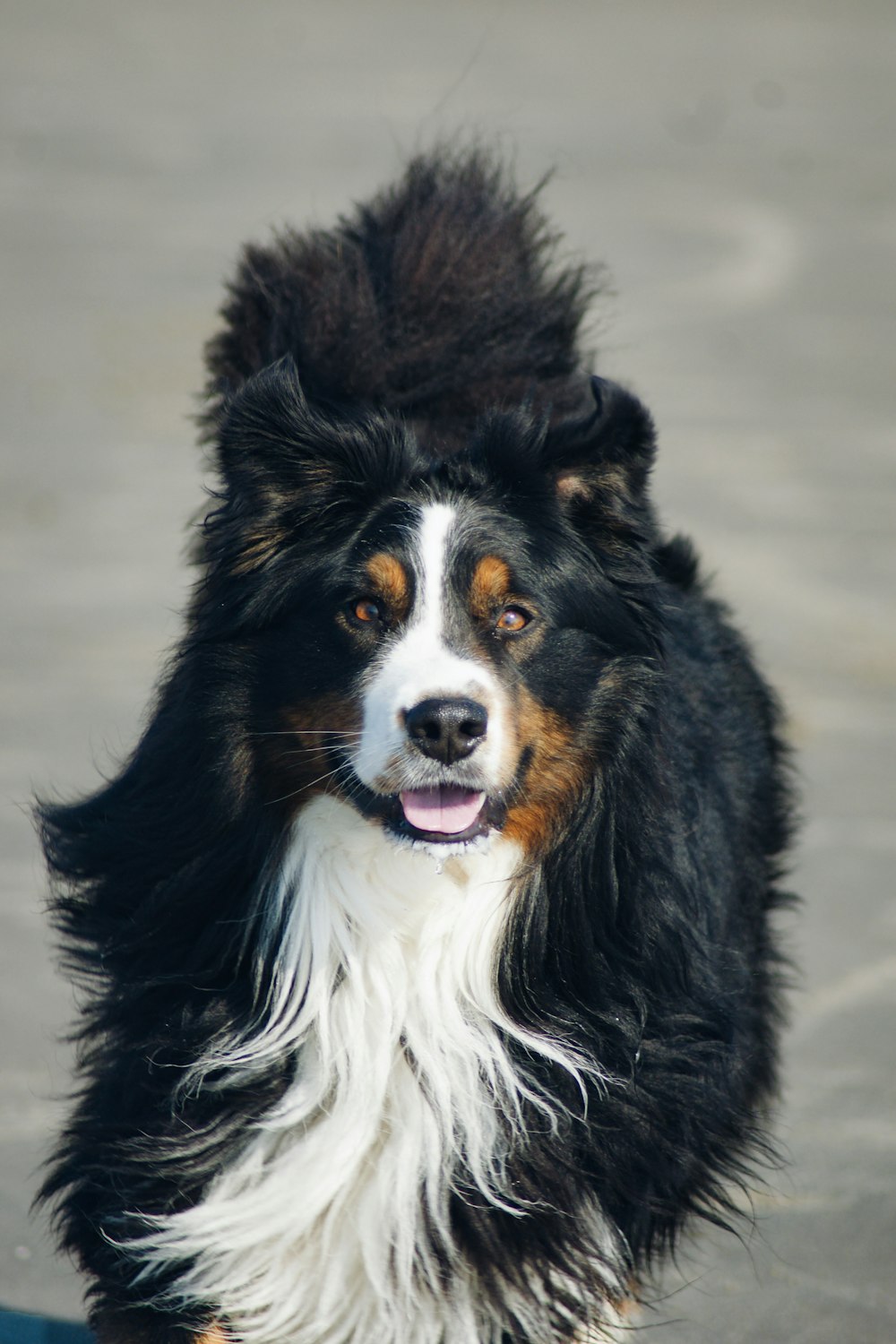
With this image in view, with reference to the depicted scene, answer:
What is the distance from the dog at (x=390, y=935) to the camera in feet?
10.8

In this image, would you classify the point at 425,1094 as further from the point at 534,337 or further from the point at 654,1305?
the point at 534,337

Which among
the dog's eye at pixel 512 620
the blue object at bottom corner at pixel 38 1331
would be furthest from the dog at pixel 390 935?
the blue object at bottom corner at pixel 38 1331

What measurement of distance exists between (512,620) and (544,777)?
0.30 m

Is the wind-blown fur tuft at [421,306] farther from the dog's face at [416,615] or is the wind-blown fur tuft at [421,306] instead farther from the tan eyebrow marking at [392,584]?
the tan eyebrow marking at [392,584]

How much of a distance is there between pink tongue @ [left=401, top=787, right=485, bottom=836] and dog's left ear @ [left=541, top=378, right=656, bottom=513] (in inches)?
24.2

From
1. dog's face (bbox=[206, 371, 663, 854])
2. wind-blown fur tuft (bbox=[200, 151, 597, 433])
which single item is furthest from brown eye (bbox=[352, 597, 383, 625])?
wind-blown fur tuft (bbox=[200, 151, 597, 433])

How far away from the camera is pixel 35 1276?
157 inches

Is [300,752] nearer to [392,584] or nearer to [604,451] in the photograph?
[392,584]

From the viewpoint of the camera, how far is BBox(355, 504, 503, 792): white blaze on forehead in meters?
3.10

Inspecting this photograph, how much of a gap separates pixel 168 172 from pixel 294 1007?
389 inches

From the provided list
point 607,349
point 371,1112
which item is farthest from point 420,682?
point 607,349

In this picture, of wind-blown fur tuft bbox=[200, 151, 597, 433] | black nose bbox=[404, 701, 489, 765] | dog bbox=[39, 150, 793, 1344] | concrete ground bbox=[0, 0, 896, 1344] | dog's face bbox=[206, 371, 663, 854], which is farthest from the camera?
concrete ground bbox=[0, 0, 896, 1344]

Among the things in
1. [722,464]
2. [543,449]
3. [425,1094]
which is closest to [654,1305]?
[425,1094]

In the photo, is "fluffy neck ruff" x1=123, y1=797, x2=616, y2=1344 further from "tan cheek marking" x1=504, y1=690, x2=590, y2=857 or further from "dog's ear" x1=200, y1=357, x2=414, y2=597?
"dog's ear" x1=200, y1=357, x2=414, y2=597
